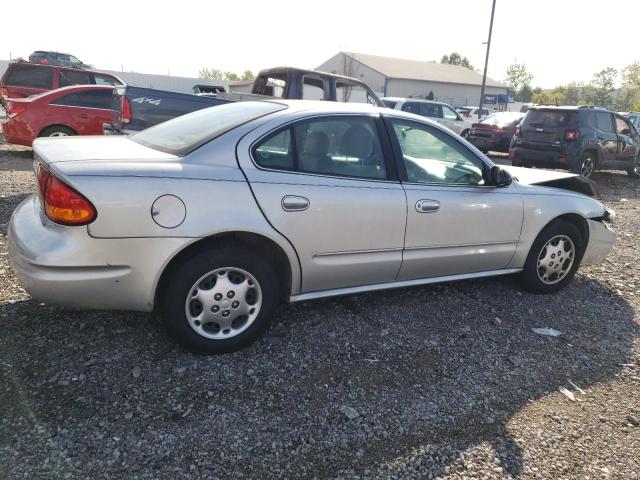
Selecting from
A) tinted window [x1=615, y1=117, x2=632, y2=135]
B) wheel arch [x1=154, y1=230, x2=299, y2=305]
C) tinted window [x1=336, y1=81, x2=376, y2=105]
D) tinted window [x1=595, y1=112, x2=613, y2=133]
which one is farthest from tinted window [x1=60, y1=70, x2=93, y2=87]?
tinted window [x1=615, y1=117, x2=632, y2=135]

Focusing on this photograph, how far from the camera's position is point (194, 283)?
9.23ft

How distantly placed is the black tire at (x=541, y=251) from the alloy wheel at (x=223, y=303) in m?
2.59

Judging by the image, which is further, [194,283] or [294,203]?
[294,203]

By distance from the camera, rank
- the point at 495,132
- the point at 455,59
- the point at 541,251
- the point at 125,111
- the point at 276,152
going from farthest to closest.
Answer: the point at 455,59 → the point at 495,132 → the point at 125,111 → the point at 541,251 → the point at 276,152

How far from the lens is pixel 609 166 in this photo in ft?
37.6

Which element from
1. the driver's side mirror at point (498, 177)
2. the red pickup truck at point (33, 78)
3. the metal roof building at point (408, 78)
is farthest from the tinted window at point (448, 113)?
the metal roof building at point (408, 78)

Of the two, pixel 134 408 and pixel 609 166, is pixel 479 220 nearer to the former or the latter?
pixel 134 408

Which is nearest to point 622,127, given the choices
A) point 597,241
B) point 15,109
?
point 597,241

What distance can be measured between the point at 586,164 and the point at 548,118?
4.52ft

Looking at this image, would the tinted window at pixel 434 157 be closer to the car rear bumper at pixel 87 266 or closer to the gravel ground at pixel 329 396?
the gravel ground at pixel 329 396

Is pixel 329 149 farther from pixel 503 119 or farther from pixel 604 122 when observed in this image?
pixel 503 119

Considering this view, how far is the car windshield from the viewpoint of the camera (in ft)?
47.0

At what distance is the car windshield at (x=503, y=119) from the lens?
47.0 feet

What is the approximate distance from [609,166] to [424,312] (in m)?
9.98
